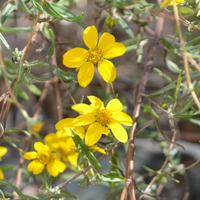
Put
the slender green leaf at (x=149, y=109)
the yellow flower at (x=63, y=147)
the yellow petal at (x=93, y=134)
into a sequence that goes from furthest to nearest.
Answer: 1. the yellow flower at (x=63, y=147)
2. the slender green leaf at (x=149, y=109)
3. the yellow petal at (x=93, y=134)

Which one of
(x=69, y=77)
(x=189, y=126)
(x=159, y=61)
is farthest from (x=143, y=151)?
(x=69, y=77)

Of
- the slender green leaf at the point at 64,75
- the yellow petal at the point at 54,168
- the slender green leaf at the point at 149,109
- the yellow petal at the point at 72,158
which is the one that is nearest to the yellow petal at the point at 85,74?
the slender green leaf at the point at 64,75

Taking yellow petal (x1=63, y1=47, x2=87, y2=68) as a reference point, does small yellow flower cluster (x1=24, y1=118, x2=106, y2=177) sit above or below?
below

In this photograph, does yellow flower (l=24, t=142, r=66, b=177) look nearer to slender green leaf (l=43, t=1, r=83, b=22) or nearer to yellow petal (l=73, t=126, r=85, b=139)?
yellow petal (l=73, t=126, r=85, b=139)

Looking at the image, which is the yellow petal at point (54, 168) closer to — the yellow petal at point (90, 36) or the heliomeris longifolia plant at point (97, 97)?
the heliomeris longifolia plant at point (97, 97)

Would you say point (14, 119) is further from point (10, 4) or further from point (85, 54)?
point (85, 54)

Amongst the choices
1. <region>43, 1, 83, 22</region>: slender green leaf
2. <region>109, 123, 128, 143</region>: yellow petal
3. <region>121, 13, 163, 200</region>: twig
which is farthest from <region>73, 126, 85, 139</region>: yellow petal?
<region>43, 1, 83, 22</region>: slender green leaf
